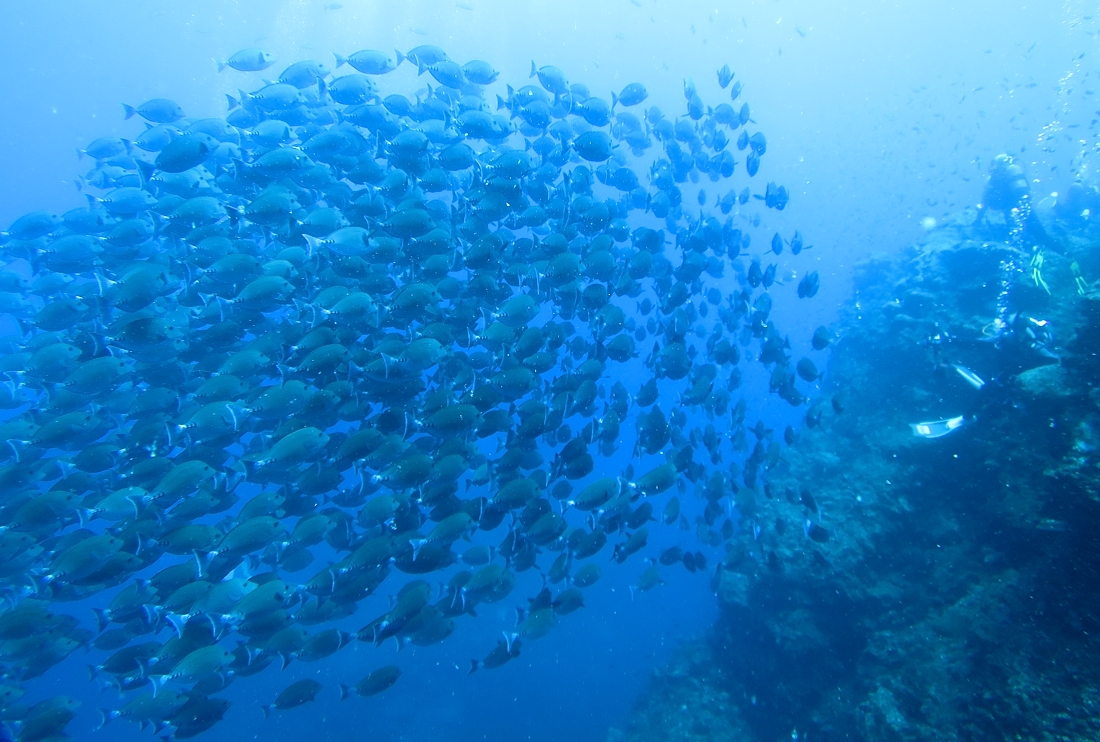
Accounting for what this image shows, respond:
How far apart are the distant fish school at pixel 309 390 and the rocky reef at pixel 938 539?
254 centimetres

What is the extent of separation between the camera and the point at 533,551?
728cm

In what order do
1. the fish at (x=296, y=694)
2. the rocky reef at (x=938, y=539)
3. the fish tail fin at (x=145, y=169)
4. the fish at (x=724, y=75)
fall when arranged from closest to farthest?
the rocky reef at (x=938, y=539) < the fish at (x=296, y=694) < the fish tail fin at (x=145, y=169) < the fish at (x=724, y=75)

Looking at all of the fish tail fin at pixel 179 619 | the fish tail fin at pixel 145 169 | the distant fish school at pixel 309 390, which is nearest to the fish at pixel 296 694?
the distant fish school at pixel 309 390

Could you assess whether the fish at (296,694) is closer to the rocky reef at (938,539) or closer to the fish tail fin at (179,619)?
the fish tail fin at (179,619)

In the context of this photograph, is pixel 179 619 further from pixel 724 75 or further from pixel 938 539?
pixel 724 75

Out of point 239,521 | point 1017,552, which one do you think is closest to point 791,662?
point 1017,552

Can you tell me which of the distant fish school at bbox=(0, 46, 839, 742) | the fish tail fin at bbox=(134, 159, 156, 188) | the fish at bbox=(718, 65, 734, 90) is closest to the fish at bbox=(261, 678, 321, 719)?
the distant fish school at bbox=(0, 46, 839, 742)

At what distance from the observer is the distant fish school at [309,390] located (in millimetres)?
6059

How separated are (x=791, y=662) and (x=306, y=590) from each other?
9642mm

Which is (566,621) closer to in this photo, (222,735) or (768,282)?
(222,735)

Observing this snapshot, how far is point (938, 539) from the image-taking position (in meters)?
9.17

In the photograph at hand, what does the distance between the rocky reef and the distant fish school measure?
254 centimetres

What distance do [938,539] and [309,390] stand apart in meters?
11.0

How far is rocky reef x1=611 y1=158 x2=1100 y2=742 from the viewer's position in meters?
6.27
